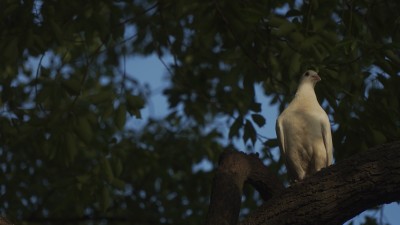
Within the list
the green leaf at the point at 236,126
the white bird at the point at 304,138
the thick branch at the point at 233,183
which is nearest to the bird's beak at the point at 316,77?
the white bird at the point at 304,138

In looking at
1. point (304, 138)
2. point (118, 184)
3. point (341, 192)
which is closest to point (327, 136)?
point (304, 138)

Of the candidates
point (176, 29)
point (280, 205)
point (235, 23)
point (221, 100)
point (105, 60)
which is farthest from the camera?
point (105, 60)

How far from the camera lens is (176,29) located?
7.44m

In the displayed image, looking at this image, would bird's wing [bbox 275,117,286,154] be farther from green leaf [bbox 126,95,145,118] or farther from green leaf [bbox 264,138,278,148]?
green leaf [bbox 126,95,145,118]

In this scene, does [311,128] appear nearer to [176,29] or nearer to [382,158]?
[382,158]

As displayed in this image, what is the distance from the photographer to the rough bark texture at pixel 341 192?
3.62 metres

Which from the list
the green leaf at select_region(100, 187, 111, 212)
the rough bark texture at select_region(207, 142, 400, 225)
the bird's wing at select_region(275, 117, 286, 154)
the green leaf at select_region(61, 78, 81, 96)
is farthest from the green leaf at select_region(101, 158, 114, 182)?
the rough bark texture at select_region(207, 142, 400, 225)

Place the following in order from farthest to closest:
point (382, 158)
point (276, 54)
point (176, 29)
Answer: point (176, 29) < point (276, 54) < point (382, 158)

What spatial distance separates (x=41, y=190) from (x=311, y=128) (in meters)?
3.88

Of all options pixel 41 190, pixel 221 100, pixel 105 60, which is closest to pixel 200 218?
pixel 221 100

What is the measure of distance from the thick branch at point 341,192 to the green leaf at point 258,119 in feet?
6.52

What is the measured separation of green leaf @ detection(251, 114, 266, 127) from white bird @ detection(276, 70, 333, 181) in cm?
54

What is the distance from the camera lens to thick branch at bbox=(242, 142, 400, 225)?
11.9 ft

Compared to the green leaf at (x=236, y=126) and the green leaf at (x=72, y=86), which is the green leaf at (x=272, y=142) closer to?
the green leaf at (x=236, y=126)
